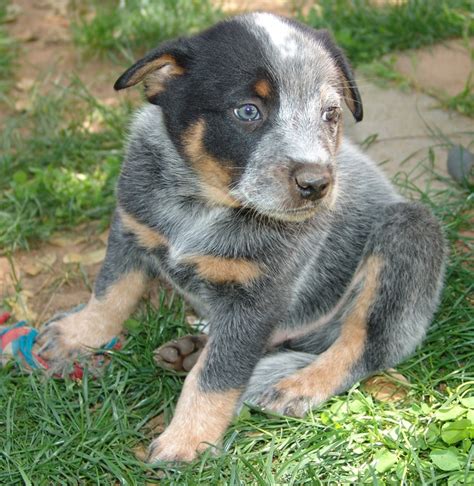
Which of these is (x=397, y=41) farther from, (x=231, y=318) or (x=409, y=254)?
(x=231, y=318)

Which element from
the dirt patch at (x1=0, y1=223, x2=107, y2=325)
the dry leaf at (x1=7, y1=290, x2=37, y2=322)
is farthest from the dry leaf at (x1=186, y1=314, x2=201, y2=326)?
the dry leaf at (x1=7, y1=290, x2=37, y2=322)

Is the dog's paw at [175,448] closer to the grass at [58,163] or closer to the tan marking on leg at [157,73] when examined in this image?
the tan marking on leg at [157,73]

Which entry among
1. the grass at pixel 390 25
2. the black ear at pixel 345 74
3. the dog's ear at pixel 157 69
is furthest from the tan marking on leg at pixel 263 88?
the grass at pixel 390 25

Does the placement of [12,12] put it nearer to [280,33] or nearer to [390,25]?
[390,25]

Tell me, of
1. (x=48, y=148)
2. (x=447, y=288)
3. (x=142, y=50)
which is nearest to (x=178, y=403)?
(x=447, y=288)

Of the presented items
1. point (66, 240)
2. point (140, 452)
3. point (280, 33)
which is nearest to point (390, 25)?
point (66, 240)

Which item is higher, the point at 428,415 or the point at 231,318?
the point at 231,318

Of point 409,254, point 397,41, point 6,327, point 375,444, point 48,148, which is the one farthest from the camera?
point 397,41
